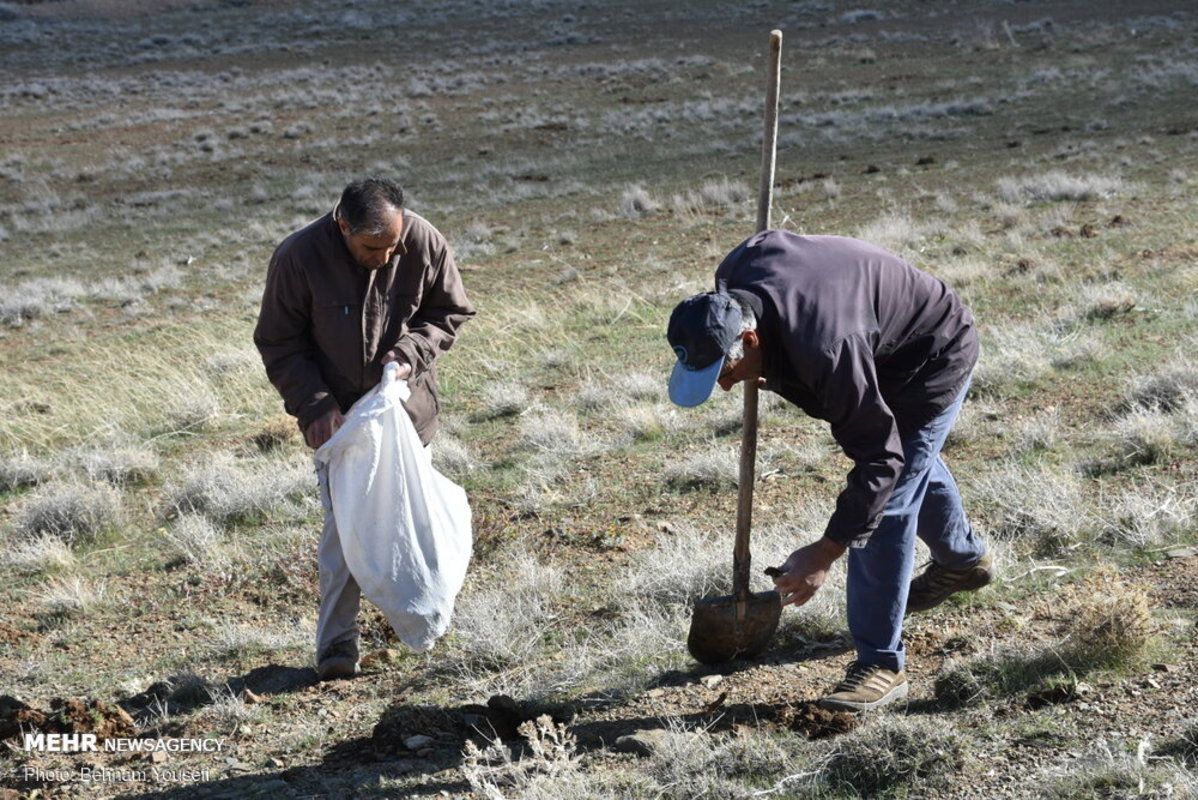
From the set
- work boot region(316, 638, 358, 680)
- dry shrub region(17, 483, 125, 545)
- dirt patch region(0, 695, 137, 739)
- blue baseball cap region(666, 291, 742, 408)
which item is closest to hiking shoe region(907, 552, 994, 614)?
blue baseball cap region(666, 291, 742, 408)

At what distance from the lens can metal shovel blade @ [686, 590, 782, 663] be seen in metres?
4.23

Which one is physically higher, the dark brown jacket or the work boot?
the dark brown jacket

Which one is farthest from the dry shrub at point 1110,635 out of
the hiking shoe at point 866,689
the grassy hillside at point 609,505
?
the hiking shoe at point 866,689

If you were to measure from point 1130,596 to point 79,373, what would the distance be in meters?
9.15

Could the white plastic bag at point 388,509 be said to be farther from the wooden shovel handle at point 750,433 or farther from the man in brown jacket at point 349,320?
the wooden shovel handle at point 750,433

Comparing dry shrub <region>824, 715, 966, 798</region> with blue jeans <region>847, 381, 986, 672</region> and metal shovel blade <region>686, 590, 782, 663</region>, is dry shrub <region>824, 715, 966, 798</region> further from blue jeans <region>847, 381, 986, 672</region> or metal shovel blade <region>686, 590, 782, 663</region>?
metal shovel blade <region>686, 590, 782, 663</region>

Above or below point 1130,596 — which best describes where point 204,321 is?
below

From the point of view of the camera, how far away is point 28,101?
1512 inches

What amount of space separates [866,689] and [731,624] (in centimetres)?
54

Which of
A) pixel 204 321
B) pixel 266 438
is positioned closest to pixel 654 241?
pixel 204 321

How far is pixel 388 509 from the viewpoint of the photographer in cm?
443

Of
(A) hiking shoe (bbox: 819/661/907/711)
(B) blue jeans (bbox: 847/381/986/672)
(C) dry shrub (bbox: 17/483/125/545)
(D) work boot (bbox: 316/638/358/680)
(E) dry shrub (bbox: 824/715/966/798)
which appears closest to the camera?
(E) dry shrub (bbox: 824/715/966/798)

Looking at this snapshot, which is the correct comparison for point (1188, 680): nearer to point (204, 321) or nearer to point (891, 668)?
point (891, 668)

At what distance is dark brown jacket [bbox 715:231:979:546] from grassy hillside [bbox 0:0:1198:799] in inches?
32.6
